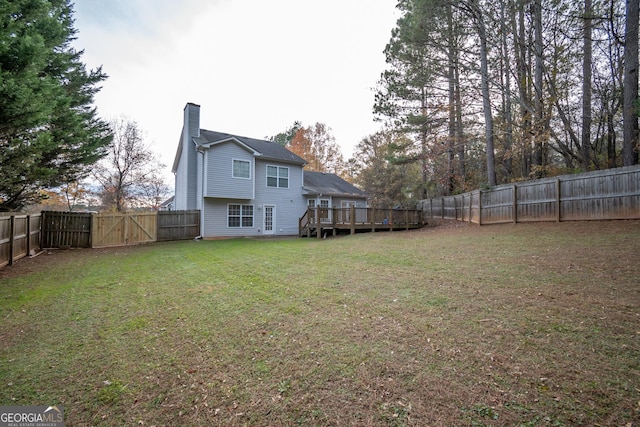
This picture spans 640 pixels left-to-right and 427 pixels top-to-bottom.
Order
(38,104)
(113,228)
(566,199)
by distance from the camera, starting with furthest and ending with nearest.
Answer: (113,228)
(566,199)
(38,104)

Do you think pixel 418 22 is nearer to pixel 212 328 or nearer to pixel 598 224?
pixel 598 224

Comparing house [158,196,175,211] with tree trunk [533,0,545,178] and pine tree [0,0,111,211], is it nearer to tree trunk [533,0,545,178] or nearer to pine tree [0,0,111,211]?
pine tree [0,0,111,211]

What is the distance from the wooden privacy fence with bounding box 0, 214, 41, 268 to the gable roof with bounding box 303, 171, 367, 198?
1342 centimetres

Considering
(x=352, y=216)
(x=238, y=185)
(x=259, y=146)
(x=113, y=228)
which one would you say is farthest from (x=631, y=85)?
(x=113, y=228)

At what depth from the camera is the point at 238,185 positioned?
1639 cm

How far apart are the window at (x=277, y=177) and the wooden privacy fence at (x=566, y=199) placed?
453 inches

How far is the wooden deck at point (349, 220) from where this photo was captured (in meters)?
15.0

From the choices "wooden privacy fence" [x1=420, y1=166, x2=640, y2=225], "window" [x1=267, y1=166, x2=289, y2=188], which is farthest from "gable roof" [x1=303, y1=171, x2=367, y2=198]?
"wooden privacy fence" [x1=420, y1=166, x2=640, y2=225]

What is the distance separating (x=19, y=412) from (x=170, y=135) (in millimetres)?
27626

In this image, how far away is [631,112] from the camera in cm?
972

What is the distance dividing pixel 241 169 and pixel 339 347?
14958 mm

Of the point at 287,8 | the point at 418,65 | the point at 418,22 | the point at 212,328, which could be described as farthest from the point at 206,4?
the point at 212,328

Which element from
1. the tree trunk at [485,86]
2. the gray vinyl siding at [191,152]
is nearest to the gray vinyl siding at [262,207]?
the gray vinyl siding at [191,152]

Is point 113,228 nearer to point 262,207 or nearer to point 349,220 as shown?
point 262,207
